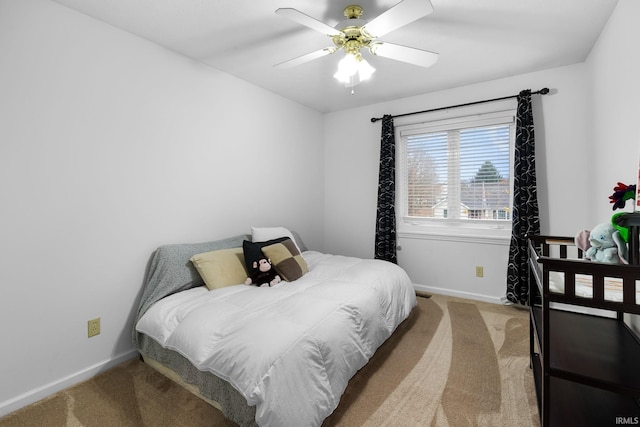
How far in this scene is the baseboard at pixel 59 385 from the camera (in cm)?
171

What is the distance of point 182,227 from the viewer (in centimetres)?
260

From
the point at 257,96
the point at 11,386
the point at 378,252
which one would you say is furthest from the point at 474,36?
the point at 11,386

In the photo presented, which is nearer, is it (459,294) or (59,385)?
(59,385)

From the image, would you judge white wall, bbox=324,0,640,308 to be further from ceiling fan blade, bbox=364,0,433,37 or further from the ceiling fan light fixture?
the ceiling fan light fixture

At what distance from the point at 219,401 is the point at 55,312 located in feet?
4.11

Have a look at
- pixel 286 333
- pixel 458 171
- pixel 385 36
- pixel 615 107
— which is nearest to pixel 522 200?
pixel 458 171

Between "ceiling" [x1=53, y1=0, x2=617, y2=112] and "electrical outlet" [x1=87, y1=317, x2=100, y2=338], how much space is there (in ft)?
6.79

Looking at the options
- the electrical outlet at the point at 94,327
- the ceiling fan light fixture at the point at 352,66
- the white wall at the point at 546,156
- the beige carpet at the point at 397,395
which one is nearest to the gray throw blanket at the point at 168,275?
the electrical outlet at the point at 94,327

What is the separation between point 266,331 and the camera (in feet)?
5.02

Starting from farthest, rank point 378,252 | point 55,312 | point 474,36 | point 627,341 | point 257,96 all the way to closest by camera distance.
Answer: point 378,252 < point 257,96 < point 474,36 < point 55,312 < point 627,341

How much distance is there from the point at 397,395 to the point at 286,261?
49.8 inches

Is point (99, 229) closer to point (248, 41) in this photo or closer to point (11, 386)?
point (11, 386)

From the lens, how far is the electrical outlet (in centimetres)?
204

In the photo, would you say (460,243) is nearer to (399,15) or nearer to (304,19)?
(399,15)
